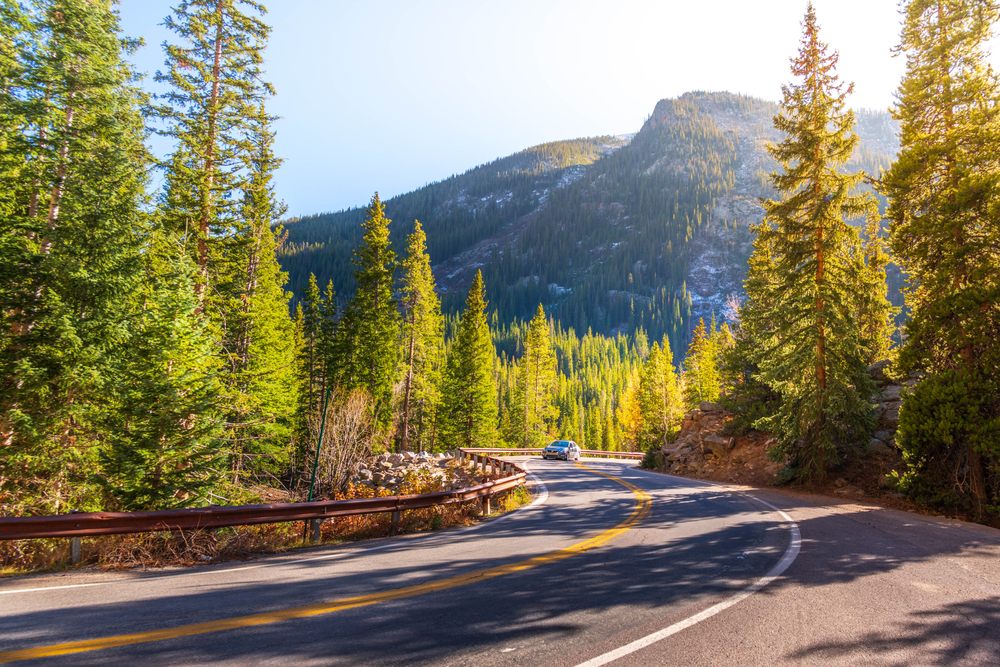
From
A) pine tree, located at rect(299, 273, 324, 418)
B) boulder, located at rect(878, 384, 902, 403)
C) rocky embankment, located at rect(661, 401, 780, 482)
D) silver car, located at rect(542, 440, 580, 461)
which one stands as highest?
pine tree, located at rect(299, 273, 324, 418)

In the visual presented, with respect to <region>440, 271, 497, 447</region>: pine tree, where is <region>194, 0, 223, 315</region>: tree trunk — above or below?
above

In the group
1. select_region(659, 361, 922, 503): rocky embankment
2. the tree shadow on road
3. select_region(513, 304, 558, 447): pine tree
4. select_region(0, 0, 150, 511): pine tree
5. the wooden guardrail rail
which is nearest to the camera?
the tree shadow on road

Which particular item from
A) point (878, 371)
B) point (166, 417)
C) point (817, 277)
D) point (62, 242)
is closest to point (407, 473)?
point (166, 417)

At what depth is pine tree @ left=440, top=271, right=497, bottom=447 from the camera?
38688 millimetres

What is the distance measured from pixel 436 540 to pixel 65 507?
899cm

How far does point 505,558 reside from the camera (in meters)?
6.62

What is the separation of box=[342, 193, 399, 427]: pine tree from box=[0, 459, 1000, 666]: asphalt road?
923 inches

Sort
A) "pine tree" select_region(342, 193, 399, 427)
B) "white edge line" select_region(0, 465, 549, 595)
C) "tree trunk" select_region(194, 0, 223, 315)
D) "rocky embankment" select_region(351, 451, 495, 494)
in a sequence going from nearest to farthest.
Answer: "white edge line" select_region(0, 465, 549, 595), "tree trunk" select_region(194, 0, 223, 315), "rocky embankment" select_region(351, 451, 495, 494), "pine tree" select_region(342, 193, 399, 427)

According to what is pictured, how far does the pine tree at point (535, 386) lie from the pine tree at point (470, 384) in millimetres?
7188

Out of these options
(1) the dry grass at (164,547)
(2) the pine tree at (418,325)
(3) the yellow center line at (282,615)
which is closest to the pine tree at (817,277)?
(3) the yellow center line at (282,615)

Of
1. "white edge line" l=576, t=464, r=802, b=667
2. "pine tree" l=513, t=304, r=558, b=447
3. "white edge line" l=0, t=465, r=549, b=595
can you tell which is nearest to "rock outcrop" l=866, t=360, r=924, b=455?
"white edge line" l=576, t=464, r=802, b=667

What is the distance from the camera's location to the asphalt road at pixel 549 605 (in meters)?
3.61

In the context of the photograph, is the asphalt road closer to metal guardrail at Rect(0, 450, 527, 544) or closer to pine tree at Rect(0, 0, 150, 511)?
metal guardrail at Rect(0, 450, 527, 544)

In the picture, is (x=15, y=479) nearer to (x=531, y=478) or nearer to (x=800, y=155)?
(x=531, y=478)
